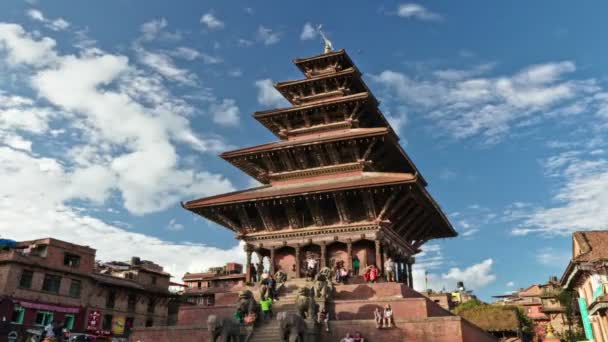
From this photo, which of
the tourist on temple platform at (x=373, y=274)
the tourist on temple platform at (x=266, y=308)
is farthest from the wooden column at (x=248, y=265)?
the tourist on temple platform at (x=373, y=274)

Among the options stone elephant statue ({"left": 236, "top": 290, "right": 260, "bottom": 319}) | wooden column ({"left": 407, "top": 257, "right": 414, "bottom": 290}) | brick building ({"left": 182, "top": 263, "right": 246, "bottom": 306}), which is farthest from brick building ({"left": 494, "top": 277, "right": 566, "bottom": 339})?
stone elephant statue ({"left": 236, "top": 290, "right": 260, "bottom": 319})

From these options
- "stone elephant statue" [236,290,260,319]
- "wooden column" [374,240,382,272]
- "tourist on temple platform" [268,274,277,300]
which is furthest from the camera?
"wooden column" [374,240,382,272]

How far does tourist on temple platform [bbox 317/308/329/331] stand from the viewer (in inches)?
731

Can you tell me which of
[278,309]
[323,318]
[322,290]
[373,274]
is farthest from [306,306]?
[373,274]

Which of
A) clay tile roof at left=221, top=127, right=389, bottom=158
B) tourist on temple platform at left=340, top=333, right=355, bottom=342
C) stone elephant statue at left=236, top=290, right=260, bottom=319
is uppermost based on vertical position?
clay tile roof at left=221, top=127, right=389, bottom=158

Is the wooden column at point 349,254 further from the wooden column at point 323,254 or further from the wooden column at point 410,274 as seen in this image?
the wooden column at point 410,274

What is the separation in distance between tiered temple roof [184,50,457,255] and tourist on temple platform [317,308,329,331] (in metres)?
5.78

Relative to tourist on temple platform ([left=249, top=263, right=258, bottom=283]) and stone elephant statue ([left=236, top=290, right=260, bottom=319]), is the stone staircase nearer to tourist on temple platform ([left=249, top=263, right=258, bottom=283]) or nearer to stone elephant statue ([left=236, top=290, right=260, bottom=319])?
stone elephant statue ([left=236, top=290, right=260, bottom=319])

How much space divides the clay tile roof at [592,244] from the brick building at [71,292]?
134 ft

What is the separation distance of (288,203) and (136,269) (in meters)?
37.2

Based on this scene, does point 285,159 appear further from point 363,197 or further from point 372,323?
point 372,323

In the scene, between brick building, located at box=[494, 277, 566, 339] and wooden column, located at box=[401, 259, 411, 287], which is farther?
brick building, located at box=[494, 277, 566, 339]

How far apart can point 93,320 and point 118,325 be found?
12.6 feet

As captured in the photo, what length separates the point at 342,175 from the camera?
27453mm
